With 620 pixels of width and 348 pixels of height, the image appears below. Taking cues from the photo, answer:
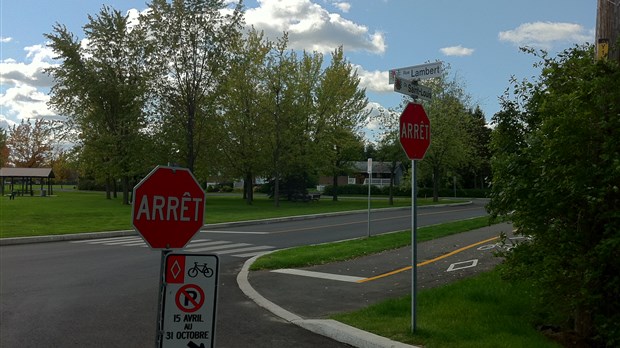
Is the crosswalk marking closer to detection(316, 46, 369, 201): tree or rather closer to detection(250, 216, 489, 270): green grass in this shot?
detection(250, 216, 489, 270): green grass

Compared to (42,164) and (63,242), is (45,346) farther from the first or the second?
(42,164)

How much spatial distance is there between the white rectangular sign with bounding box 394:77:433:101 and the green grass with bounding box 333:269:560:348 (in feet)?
9.19

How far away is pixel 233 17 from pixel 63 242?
23.5 m

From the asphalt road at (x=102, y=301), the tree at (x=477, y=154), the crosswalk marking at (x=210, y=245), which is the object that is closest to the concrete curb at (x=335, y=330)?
the asphalt road at (x=102, y=301)

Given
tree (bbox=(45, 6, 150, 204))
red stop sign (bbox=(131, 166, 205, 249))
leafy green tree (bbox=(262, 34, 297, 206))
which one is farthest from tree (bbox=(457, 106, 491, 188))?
red stop sign (bbox=(131, 166, 205, 249))

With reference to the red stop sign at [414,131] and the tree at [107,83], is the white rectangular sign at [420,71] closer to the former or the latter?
the red stop sign at [414,131]

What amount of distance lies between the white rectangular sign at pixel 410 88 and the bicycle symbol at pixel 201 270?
3711 mm

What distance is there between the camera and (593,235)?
5500 millimetres

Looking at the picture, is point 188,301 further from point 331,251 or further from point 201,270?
point 331,251

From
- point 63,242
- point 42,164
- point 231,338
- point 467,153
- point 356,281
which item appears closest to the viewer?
point 231,338

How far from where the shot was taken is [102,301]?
7930 millimetres

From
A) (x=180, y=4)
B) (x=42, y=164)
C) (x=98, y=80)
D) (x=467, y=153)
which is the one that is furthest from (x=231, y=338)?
(x=42, y=164)

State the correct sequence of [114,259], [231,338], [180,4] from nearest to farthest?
Answer: [231,338] → [114,259] → [180,4]

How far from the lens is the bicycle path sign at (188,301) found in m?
3.64
